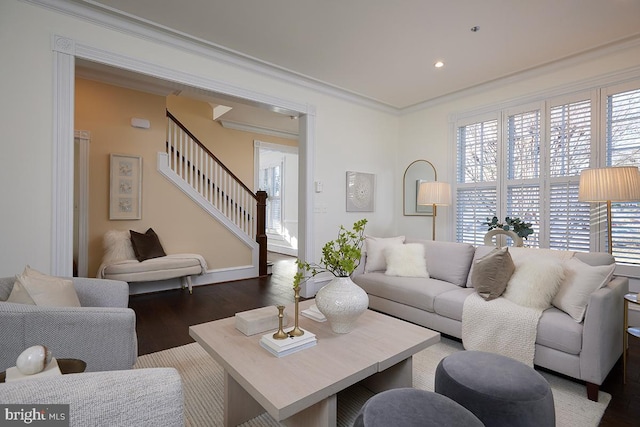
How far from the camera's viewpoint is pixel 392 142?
5.28 m

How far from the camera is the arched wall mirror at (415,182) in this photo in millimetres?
4824

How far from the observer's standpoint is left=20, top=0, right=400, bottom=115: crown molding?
8.58ft

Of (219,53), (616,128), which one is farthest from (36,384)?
(616,128)

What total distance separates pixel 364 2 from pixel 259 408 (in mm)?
3085

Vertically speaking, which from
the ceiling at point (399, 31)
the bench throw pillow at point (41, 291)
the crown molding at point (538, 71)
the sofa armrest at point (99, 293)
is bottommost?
the sofa armrest at point (99, 293)

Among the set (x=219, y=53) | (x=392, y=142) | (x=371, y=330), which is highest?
(x=219, y=53)

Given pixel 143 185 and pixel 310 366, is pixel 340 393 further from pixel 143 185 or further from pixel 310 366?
pixel 143 185

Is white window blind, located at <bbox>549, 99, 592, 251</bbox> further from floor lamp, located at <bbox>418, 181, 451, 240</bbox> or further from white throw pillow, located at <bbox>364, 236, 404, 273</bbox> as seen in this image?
white throw pillow, located at <bbox>364, 236, 404, 273</bbox>

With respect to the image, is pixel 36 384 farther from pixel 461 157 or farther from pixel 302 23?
pixel 461 157

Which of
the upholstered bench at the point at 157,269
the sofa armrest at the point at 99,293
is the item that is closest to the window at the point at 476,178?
the upholstered bench at the point at 157,269

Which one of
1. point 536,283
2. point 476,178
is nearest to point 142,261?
point 536,283

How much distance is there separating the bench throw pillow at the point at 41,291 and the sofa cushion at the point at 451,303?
2.62 meters

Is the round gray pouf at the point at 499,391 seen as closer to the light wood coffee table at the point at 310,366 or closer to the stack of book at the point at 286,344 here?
the light wood coffee table at the point at 310,366

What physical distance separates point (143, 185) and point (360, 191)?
3.25 m
